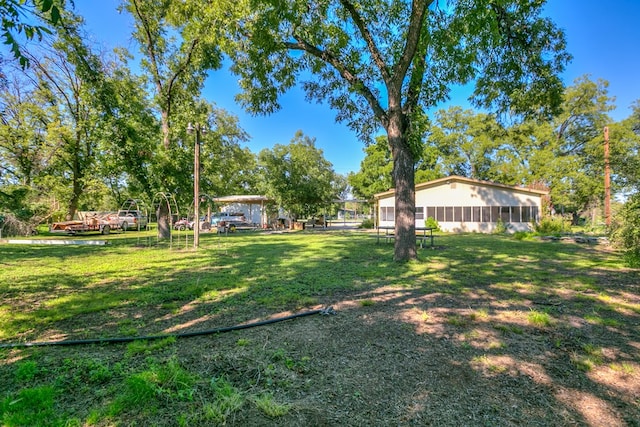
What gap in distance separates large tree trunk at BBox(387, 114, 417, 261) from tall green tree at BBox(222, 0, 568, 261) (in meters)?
0.03

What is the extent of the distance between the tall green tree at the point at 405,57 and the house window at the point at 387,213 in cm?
1501

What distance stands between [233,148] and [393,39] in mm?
25635

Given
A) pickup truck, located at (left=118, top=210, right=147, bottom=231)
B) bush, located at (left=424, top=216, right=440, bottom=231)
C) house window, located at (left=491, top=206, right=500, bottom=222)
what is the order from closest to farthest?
1. house window, located at (left=491, top=206, right=500, bottom=222)
2. bush, located at (left=424, top=216, right=440, bottom=231)
3. pickup truck, located at (left=118, top=210, right=147, bottom=231)

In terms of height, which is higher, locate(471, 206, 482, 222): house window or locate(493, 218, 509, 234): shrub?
locate(471, 206, 482, 222): house window

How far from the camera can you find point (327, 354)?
9.05 ft

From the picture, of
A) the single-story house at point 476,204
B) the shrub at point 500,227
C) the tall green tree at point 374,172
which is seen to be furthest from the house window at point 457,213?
the tall green tree at point 374,172

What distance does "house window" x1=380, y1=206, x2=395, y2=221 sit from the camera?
23922 millimetres

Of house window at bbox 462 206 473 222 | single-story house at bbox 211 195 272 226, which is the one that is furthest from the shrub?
single-story house at bbox 211 195 272 226

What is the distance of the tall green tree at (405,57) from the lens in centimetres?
718

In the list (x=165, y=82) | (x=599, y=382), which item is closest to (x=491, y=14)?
(x=599, y=382)

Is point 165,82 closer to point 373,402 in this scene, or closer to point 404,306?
point 404,306

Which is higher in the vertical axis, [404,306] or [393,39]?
[393,39]

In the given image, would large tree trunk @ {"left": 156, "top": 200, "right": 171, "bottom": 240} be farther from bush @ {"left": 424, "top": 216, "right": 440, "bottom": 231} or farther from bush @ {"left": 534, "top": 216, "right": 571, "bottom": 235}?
bush @ {"left": 534, "top": 216, "right": 571, "bottom": 235}

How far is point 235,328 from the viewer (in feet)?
11.0
